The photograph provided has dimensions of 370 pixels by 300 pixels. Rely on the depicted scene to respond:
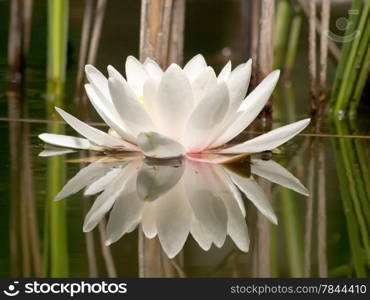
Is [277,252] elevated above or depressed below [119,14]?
below

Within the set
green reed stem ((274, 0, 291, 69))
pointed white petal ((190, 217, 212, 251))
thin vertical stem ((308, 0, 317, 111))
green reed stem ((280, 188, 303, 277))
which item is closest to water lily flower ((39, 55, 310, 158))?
green reed stem ((280, 188, 303, 277))

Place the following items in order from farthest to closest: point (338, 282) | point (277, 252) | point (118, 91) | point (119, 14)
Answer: point (119, 14) → point (118, 91) → point (277, 252) → point (338, 282)

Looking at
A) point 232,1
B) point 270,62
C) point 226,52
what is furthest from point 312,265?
point 232,1

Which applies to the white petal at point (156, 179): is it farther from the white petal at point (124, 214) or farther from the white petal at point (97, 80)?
the white petal at point (97, 80)

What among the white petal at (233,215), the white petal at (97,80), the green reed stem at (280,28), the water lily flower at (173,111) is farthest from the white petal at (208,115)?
the green reed stem at (280,28)

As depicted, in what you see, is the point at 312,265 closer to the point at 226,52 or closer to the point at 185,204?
the point at 185,204

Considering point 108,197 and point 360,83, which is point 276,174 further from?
point 360,83

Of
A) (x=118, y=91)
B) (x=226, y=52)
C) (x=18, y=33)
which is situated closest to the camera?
(x=118, y=91)
